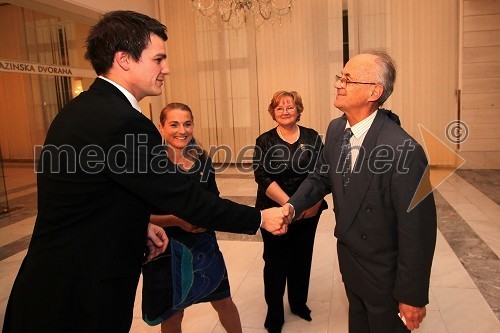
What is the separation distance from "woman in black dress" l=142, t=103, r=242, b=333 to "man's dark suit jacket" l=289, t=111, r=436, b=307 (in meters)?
0.69

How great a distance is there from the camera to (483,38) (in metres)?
7.11

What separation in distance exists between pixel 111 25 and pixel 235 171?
7251mm

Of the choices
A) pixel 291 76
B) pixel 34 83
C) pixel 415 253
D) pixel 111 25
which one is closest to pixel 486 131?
pixel 291 76

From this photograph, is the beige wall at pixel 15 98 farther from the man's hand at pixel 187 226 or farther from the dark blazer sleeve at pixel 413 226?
the dark blazer sleeve at pixel 413 226

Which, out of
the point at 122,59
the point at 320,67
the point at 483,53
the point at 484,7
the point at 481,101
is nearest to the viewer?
the point at 122,59

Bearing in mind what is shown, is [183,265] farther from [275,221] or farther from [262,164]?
[262,164]

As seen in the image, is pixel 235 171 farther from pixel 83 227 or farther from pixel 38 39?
pixel 83 227

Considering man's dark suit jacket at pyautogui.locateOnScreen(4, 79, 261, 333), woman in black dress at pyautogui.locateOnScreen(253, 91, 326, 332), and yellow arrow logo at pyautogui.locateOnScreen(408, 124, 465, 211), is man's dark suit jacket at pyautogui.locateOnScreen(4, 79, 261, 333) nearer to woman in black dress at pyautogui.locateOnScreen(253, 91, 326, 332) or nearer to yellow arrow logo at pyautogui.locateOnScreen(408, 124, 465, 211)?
woman in black dress at pyautogui.locateOnScreen(253, 91, 326, 332)

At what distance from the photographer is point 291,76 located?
320 inches

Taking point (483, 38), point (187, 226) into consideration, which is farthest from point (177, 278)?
point (483, 38)

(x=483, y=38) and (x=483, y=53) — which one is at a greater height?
(x=483, y=38)

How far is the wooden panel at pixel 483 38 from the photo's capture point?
23.3ft

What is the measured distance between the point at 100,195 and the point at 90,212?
0.19 feet

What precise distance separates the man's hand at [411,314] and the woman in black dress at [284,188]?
3.45 feet
